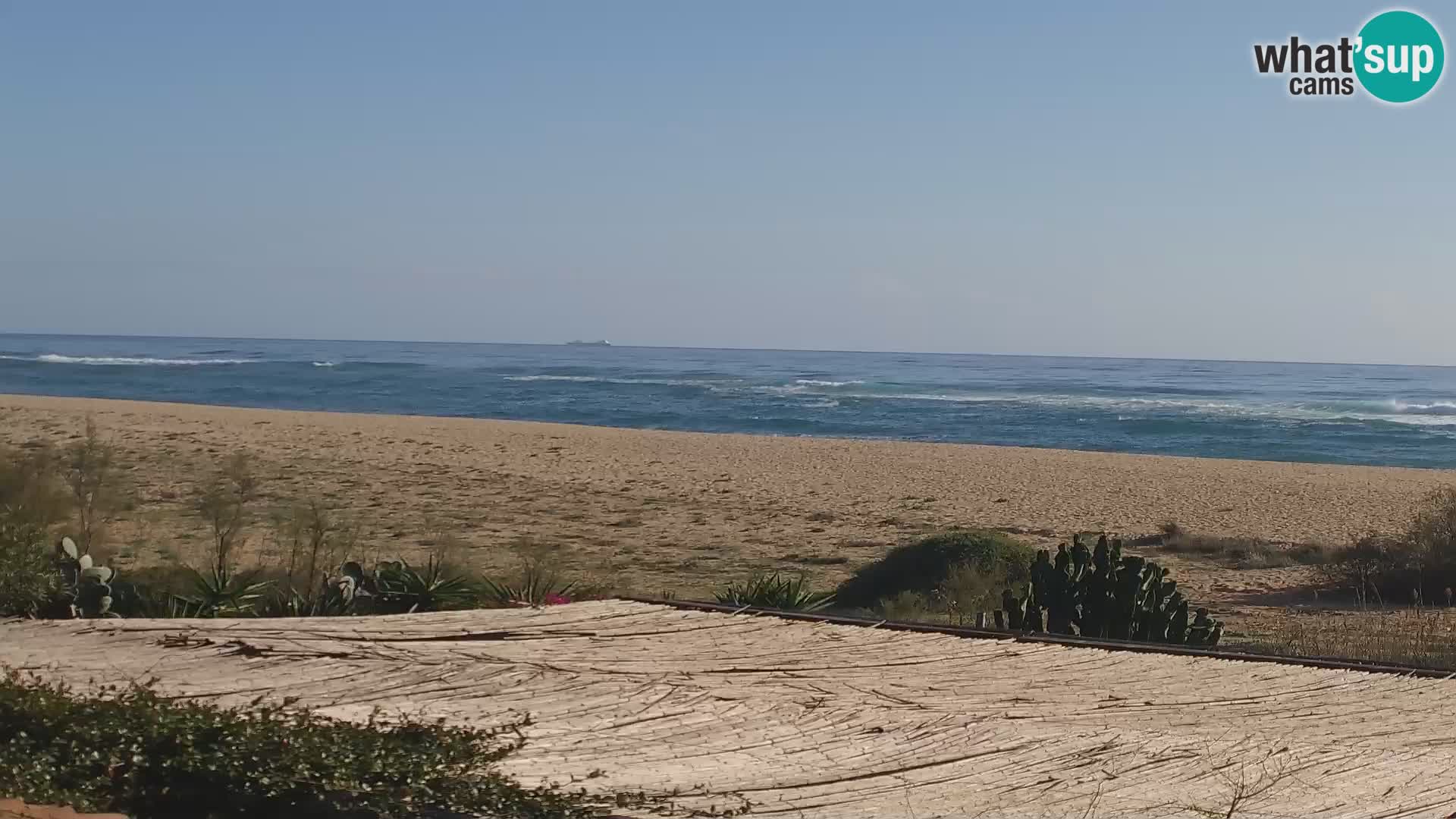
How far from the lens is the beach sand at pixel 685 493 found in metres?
15.8

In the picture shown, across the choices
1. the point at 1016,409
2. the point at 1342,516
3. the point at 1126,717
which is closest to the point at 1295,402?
the point at 1016,409

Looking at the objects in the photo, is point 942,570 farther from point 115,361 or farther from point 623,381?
point 115,361

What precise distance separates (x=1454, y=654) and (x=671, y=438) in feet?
86.3

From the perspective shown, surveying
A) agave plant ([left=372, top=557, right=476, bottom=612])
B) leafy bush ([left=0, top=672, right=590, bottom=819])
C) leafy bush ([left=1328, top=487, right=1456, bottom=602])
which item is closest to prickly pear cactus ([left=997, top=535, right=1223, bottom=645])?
agave plant ([left=372, top=557, right=476, bottom=612])

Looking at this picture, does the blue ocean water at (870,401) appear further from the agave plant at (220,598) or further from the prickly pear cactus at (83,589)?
the prickly pear cactus at (83,589)

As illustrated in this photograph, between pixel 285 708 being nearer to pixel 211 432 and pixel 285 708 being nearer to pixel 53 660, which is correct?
pixel 53 660

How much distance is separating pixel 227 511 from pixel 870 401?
4705cm

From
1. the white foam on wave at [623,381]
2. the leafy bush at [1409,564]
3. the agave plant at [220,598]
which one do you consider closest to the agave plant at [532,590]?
the agave plant at [220,598]

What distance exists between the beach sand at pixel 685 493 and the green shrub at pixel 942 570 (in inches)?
35.9

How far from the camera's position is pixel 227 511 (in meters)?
14.8

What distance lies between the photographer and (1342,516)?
21953mm

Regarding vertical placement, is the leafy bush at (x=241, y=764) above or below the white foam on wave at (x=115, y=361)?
below

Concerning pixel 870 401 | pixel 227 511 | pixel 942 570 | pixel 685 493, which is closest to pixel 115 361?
pixel 870 401

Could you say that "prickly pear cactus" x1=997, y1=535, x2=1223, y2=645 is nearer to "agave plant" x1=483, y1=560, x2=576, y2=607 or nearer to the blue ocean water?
"agave plant" x1=483, y1=560, x2=576, y2=607
